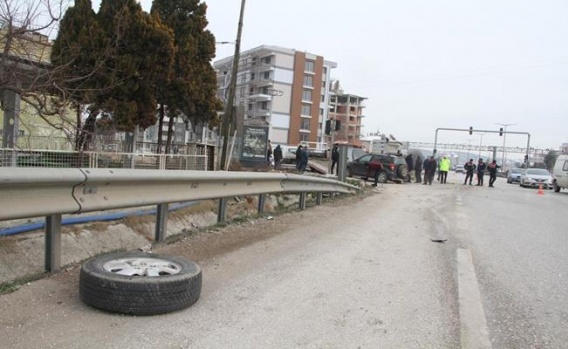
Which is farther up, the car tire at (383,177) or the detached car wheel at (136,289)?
the detached car wheel at (136,289)

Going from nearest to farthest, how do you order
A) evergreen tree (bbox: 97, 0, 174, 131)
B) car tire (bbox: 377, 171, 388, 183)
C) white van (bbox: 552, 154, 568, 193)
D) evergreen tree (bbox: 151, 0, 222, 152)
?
evergreen tree (bbox: 97, 0, 174, 131) < evergreen tree (bbox: 151, 0, 222, 152) < car tire (bbox: 377, 171, 388, 183) < white van (bbox: 552, 154, 568, 193)

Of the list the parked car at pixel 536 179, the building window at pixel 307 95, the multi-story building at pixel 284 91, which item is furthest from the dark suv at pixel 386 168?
the building window at pixel 307 95

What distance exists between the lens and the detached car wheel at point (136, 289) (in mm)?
3832

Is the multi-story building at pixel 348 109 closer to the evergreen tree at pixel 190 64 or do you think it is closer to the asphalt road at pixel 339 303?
the evergreen tree at pixel 190 64

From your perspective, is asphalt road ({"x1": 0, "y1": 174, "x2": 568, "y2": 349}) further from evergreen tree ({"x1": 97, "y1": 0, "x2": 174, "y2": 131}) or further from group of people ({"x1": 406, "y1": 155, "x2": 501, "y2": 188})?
group of people ({"x1": 406, "y1": 155, "x2": 501, "y2": 188})

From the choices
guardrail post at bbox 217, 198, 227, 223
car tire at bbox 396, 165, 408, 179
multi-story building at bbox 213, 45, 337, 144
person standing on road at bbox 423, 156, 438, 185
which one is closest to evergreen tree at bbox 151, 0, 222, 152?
car tire at bbox 396, 165, 408, 179

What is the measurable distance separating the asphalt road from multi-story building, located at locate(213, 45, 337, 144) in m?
91.7

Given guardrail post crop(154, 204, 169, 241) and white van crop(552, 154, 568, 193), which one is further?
white van crop(552, 154, 568, 193)

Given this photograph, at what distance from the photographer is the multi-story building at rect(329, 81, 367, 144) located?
13275 centimetres

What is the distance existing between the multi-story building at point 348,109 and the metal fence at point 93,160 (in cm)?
11420

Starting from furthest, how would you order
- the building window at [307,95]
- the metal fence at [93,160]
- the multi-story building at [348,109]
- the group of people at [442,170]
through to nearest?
the multi-story building at [348,109] < the building window at [307,95] < the group of people at [442,170] < the metal fence at [93,160]

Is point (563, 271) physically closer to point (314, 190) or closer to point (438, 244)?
point (438, 244)

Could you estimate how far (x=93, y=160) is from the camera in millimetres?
13328

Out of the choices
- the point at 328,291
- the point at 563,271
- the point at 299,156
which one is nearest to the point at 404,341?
the point at 328,291
